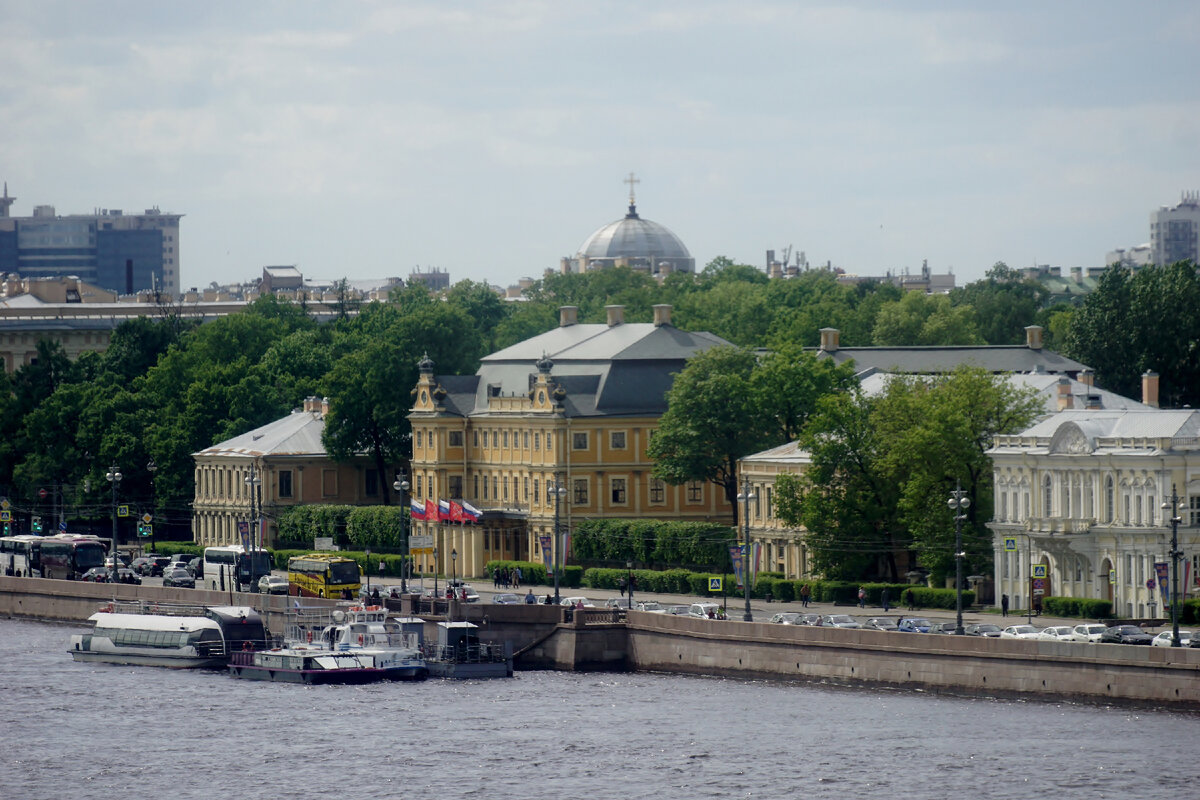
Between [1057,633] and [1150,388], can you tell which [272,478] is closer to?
[1150,388]

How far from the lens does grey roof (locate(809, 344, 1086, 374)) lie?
506 ft

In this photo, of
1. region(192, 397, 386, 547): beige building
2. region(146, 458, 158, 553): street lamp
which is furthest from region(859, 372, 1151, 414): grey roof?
region(146, 458, 158, 553): street lamp

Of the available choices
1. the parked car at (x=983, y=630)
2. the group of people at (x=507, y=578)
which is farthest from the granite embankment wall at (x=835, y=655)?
the group of people at (x=507, y=578)

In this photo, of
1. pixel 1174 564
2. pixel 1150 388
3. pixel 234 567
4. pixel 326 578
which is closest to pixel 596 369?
pixel 234 567

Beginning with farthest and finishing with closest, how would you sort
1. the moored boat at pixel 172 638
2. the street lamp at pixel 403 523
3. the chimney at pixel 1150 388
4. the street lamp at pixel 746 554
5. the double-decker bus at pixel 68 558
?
the double-decker bus at pixel 68 558 → the chimney at pixel 1150 388 → the street lamp at pixel 403 523 → the moored boat at pixel 172 638 → the street lamp at pixel 746 554

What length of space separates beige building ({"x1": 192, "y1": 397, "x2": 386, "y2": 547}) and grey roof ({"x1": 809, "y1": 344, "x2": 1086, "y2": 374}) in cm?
3324

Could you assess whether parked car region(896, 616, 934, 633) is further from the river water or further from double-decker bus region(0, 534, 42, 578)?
double-decker bus region(0, 534, 42, 578)

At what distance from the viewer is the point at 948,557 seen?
12344cm

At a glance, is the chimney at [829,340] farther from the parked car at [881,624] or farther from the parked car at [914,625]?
the parked car at [914,625]

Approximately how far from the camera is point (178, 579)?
150m

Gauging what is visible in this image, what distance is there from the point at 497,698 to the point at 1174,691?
27703 millimetres

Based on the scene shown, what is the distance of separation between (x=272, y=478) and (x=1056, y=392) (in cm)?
5542

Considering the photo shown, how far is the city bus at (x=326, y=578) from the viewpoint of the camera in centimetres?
13638

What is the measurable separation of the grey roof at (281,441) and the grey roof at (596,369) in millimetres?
13387
